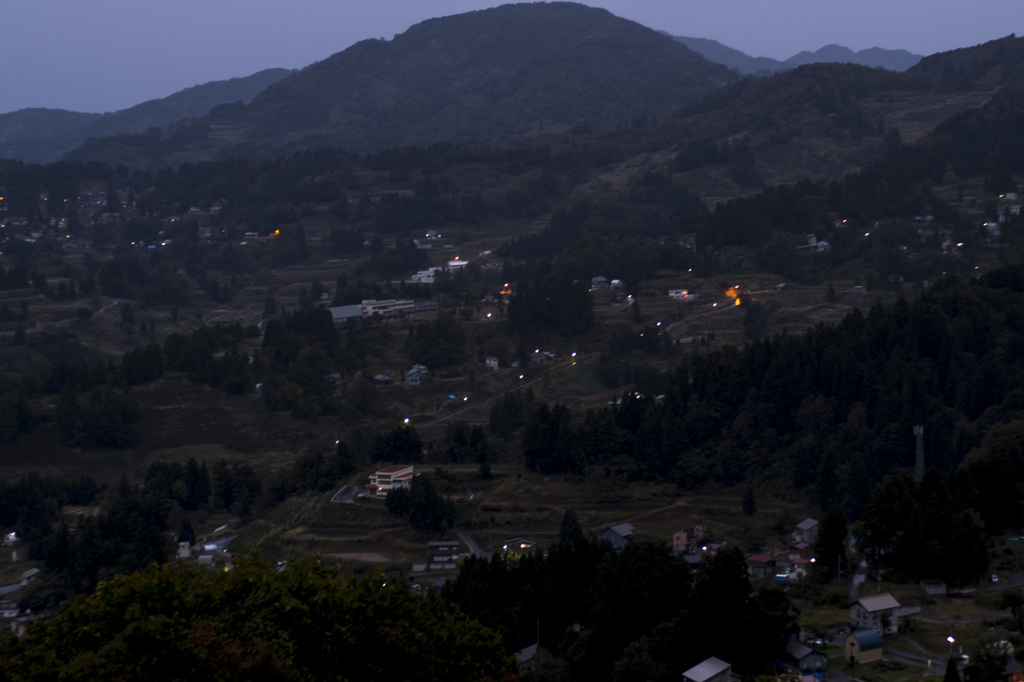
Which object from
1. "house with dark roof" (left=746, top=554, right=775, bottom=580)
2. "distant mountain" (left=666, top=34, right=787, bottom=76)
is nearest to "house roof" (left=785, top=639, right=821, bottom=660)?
"house with dark roof" (left=746, top=554, right=775, bottom=580)

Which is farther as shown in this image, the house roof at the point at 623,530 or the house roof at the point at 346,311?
the house roof at the point at 346,311

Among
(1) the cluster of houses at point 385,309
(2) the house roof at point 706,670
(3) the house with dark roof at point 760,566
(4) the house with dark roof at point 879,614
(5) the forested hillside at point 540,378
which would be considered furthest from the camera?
(1) the cluster of houses at point 385,309

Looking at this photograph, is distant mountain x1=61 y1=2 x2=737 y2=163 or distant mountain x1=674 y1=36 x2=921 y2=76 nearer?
distant mountain x1=61 y1=2 x2=737 y2=163

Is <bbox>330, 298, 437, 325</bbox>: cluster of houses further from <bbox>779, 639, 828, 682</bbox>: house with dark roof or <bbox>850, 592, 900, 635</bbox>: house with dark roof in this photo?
<bbox>779, 639, 828, 682</bbox>: house with dark roof

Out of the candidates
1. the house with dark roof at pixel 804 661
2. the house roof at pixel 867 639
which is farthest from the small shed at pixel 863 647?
the house with dark roof at pixel 804 661

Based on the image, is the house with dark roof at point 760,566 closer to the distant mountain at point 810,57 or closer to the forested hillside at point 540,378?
the forested hillside at point 540,378
